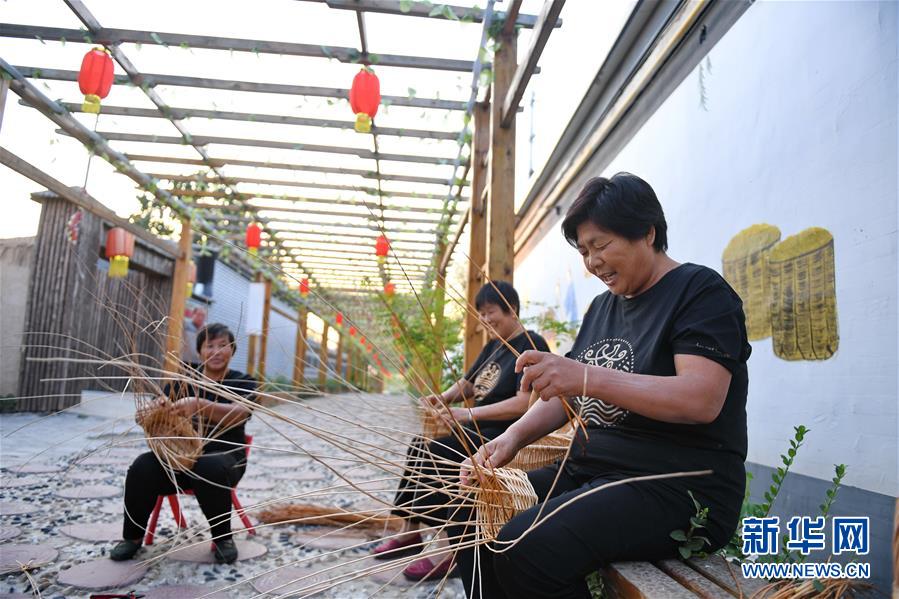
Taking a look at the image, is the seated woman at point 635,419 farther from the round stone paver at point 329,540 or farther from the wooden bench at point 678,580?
the round stone paver at point 329,540

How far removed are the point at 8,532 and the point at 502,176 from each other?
9.28 ft

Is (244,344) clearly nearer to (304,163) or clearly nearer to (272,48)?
(304,163)

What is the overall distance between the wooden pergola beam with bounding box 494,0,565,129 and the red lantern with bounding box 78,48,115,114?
239cm

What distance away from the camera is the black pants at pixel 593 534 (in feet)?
3.26

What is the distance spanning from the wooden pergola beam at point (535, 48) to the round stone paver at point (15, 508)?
2.93 m

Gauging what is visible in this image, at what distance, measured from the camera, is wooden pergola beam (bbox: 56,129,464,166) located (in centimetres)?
513

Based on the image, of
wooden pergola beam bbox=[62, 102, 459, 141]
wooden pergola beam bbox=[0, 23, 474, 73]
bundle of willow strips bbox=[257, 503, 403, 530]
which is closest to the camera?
bundle of willow strips bbox=[257, 503, 403, 530]

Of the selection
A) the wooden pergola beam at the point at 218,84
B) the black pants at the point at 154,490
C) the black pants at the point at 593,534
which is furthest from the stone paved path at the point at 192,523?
the wooden pergola beam at the point at 218,84

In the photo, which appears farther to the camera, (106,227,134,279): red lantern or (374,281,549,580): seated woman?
(106,227,134,279): red lantern

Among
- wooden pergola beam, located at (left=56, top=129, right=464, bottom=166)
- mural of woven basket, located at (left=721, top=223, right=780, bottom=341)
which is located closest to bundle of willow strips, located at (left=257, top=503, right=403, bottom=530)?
mural of woven basket, located at (left=721, top=223, right=780, bottom=341)

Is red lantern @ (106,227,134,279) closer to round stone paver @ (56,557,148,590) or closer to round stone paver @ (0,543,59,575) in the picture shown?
round stone paver @ (0,543,59,575)

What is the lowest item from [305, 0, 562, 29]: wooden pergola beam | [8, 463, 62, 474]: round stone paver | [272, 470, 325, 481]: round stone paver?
[272, 470, 325, 481]: round stone paver

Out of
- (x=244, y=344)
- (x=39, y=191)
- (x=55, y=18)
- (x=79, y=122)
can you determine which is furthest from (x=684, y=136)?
(x=244, y=344)

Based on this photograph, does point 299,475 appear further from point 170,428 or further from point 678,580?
point 678,580
